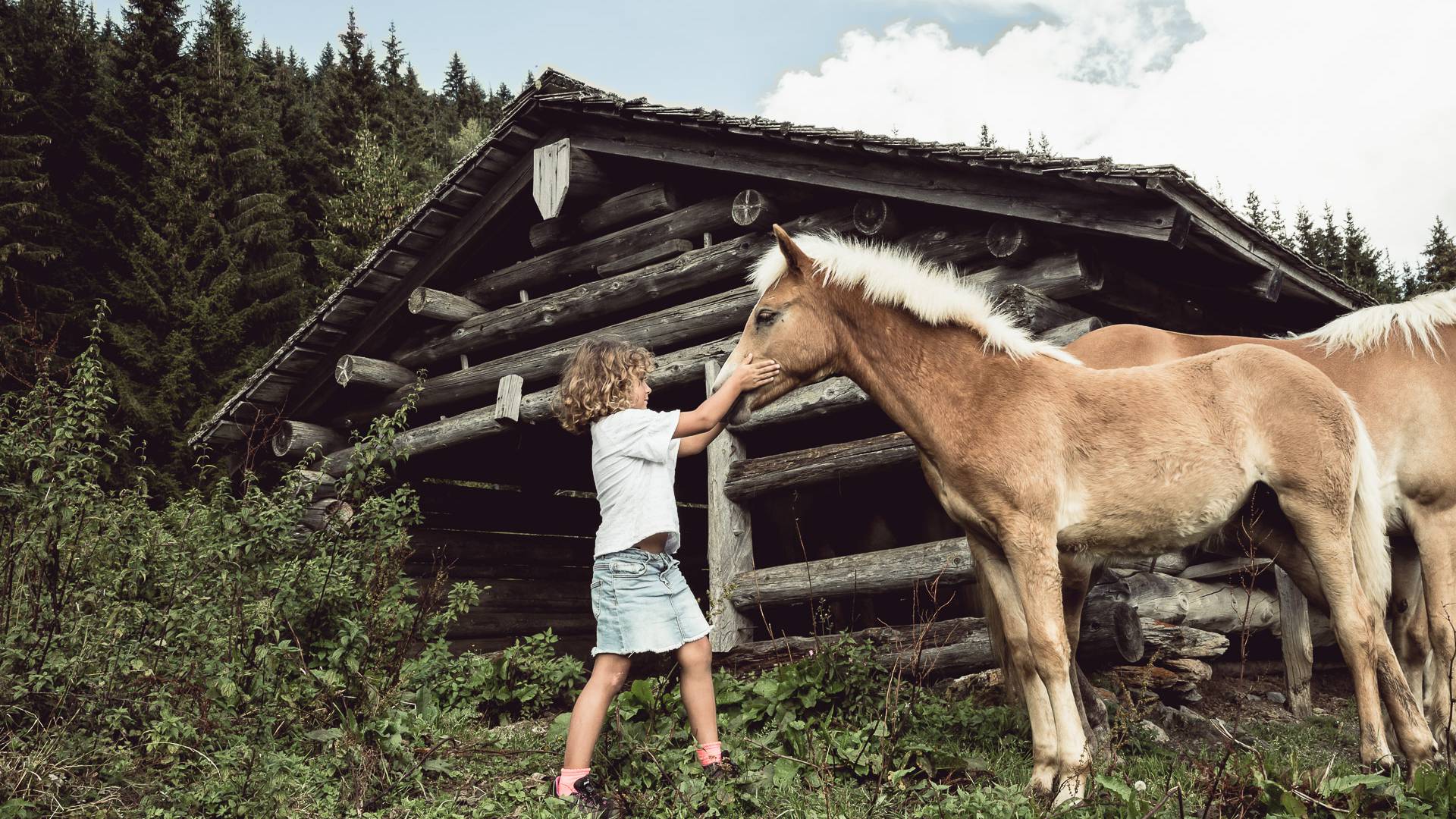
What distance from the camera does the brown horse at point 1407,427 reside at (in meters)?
4.21

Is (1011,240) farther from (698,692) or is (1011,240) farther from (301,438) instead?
(301,438)

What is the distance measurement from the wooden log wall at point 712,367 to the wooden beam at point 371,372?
0.02 metres

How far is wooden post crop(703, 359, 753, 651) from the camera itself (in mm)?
6762

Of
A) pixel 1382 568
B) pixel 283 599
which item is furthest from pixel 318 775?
pixel 1382 568

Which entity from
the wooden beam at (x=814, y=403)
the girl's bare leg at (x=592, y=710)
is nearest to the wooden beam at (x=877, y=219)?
the wooden beam at (x=814, y=403)

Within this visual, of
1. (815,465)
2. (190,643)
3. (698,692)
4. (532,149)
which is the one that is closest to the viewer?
(698,692)

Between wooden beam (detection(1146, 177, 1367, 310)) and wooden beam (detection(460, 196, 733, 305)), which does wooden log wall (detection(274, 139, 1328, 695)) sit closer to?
wooden beam (detection(460, 196, 733, 305))

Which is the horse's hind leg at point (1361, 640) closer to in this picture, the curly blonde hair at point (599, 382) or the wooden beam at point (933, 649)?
the wooden beam at point (933, 649)

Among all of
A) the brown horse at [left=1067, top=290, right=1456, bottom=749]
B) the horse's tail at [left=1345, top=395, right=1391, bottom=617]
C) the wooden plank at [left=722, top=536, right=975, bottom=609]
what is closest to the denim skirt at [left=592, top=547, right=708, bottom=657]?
the brown horse at [left=1067, top=290, right=1456, bottom=749]

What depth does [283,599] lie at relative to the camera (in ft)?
16.6

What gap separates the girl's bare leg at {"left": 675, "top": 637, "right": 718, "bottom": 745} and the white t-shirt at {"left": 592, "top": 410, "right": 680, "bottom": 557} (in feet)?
1.38

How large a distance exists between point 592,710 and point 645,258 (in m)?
5.57

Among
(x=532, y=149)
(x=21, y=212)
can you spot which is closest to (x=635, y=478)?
(x=532, y=149)

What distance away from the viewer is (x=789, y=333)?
4133 mm
